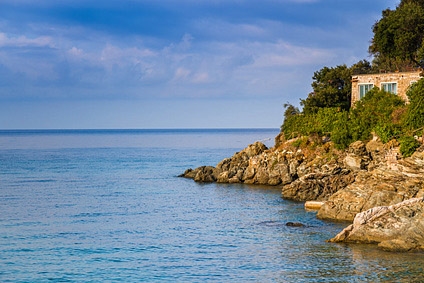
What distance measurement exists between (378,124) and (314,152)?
782cm

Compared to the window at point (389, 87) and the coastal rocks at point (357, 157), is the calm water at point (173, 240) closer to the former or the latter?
the coastal rocks at point (357, 157)

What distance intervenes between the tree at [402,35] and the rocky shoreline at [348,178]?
49.1 feet

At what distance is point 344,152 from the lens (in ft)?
208

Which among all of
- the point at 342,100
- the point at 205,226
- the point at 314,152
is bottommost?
the point at 205,226

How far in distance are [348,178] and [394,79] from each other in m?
18.3

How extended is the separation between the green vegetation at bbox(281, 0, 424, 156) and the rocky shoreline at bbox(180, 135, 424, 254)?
62.6 inches

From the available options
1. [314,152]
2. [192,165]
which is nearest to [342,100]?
[314,152]

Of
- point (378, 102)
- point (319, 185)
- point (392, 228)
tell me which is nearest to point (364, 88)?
point (378, 102)

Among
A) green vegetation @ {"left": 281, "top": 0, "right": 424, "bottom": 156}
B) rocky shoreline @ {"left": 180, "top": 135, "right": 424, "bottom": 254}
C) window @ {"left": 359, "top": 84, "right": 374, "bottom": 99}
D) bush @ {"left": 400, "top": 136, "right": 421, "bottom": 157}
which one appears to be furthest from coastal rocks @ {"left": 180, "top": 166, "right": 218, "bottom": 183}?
bush @ {"left": 400, "top": 136, "right": 421, "bottom": 157}

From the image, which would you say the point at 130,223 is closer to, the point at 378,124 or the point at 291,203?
the point at 291,203

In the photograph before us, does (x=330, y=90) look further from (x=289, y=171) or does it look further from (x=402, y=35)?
(x=289, y=171)

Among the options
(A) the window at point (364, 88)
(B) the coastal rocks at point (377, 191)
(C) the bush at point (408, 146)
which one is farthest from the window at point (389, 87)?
(B) the coastal rocks at point (377, 191)

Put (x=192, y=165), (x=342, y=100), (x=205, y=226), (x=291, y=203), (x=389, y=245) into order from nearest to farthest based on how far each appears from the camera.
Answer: (x=389, y=245), (x=205, y=226), (x=291, y=203), (x=342, y=100), (x=192, y=165)

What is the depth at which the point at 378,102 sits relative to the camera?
66.5 metres
